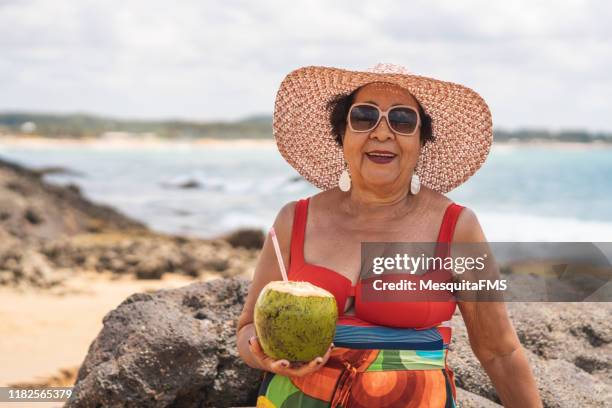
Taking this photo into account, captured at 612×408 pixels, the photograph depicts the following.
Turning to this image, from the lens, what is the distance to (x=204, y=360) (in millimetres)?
3316

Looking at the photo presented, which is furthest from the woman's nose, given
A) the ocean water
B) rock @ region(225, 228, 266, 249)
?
the ocean water

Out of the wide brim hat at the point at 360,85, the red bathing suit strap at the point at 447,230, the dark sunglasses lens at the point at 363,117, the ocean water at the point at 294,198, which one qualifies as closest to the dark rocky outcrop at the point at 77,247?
the ocean water at the point at 294,198

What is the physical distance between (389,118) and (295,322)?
83 cm

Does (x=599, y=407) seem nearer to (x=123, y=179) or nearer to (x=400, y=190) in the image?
(x=400, y=190)

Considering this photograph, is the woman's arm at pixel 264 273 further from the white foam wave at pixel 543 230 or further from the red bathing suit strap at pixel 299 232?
the white foam wave at pixel 543 230

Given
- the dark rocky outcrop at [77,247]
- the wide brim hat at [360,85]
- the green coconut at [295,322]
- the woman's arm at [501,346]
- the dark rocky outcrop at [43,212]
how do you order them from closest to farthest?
the green coconut at [295,322], the woman's arm at [501,346], the wide brim hat at [360,85], the dark rocky outcrop at [77,247], the dark rocky outcrop at [43,212]

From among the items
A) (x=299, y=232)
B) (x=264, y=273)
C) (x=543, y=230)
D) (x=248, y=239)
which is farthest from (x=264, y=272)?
(x=543, y=230)

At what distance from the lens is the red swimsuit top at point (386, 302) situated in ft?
8.41

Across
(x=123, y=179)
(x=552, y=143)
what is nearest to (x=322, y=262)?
(x=123, y=179)

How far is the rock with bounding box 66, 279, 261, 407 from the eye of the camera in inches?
127

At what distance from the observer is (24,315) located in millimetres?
7254

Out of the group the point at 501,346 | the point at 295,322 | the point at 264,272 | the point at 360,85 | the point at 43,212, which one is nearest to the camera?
the point at 295,322

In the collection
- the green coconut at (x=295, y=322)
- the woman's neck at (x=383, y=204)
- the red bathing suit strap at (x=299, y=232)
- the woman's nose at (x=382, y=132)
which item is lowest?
the green coconut at (x=295, y=322)

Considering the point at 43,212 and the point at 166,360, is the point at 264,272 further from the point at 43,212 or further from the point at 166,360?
the point at 43,212
